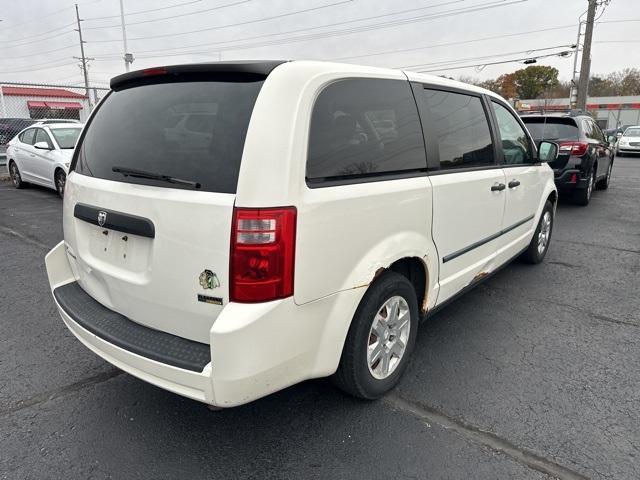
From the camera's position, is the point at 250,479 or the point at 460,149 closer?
the point at 250,479

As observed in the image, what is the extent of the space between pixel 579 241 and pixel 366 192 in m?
5.33

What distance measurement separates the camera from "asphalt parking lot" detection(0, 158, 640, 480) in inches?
88.3

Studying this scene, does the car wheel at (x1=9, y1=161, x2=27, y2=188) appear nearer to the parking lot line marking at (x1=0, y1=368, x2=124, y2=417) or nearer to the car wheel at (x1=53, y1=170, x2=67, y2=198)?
the car wheel at (x1=53, y1=170, x2=67, y2=198)

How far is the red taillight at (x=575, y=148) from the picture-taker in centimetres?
827

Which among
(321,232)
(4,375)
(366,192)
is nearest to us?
(321,232)

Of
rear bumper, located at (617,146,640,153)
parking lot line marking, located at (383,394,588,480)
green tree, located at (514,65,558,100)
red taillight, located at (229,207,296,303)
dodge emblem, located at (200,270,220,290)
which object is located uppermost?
green tree, located at (514,65,558,100)

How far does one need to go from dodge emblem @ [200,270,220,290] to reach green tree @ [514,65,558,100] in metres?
80.7

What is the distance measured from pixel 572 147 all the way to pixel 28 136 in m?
11.2

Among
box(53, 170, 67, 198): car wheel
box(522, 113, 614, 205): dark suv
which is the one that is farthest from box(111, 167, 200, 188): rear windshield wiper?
box(53, 170, 67, 198): car wheel

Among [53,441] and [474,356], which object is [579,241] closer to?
[474,356]

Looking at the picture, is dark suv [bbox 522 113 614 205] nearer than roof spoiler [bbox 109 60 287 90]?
No

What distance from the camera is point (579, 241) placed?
21.3 feet

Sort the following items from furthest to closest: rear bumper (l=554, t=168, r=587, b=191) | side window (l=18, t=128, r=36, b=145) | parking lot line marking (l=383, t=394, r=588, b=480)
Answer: side window (l=18, t=128, r=36, b=145)
rear bumper (l=554, t=168, r=587, b=191)
parking lot line marking (l=383, t=394, r=588, b=480)

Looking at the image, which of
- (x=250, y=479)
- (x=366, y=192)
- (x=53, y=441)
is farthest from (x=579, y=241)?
(x=53, y=441)
